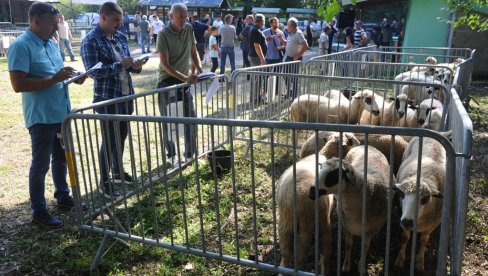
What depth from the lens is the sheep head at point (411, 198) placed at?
278 centimetres

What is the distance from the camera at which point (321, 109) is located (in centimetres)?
609

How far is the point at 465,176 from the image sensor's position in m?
2.36

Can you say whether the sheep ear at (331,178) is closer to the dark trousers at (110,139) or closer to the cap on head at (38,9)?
the dark trousers at (110,139)

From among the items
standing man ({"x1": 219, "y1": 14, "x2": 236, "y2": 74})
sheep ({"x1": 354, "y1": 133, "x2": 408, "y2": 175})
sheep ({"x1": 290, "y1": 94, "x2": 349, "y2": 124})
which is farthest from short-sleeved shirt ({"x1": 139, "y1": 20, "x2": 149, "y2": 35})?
sheep ({"x1": 354, "y1": 133, "x2": 408, "y2": 175})

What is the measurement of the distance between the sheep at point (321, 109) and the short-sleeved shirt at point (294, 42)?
414 cm

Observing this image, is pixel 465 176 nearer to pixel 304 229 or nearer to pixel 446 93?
pixel 304 229

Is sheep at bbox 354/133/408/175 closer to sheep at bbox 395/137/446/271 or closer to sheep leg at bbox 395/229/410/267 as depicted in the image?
sheep at bbox 395/137/446/271

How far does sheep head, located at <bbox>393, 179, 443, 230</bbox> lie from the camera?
2.78m

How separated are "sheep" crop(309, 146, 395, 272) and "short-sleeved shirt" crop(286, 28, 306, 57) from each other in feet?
22.3

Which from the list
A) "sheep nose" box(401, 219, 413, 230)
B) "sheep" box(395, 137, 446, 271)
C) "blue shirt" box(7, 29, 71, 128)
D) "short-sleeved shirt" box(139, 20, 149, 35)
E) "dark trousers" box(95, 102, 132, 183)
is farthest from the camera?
"short-sleeved shirt" box(139, 20, 149, 35)

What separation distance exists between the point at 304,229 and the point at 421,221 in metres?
0.96

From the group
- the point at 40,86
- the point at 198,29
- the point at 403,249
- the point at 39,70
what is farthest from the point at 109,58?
the point at 198,29

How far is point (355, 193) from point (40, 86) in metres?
3.03

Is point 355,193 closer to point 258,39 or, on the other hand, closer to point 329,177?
point 329,177
